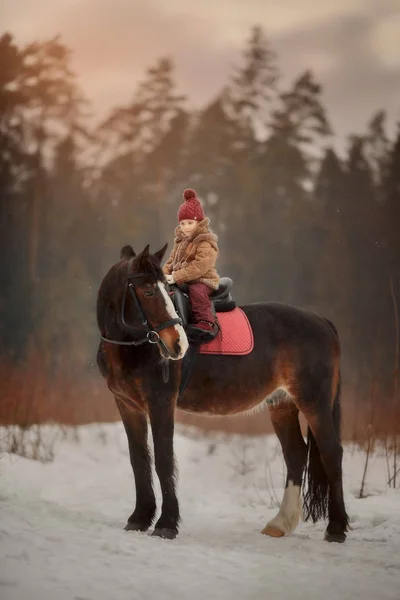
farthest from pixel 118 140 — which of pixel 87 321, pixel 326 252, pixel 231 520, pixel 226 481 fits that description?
pixel 231 520

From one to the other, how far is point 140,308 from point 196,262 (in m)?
0.78

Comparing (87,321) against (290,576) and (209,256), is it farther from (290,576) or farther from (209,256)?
(290,576)

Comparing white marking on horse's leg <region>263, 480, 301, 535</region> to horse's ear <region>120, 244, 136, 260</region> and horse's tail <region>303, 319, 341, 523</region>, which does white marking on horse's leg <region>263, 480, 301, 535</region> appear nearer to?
horse's tail <region>303, 319, 341, 523</region>

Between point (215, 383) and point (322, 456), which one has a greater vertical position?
point (215, 383)

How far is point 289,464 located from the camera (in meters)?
6.92

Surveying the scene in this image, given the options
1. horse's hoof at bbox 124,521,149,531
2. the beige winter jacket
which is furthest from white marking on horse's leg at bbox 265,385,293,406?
horse's hoof at bbox 124,521,149,531

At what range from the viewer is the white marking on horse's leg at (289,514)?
666 cm

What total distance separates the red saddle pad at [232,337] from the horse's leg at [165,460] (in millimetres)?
755

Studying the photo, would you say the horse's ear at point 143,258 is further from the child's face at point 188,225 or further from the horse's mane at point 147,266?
the child's face at point 188,225

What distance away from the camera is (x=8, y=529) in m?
4.85

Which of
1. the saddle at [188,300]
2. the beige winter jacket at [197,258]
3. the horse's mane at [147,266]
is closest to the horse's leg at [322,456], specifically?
the saddle at [188,300]

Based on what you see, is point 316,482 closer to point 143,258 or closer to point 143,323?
point 143,323

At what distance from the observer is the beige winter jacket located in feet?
20.0

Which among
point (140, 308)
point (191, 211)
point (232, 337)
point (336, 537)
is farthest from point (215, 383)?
point (336, 537)
